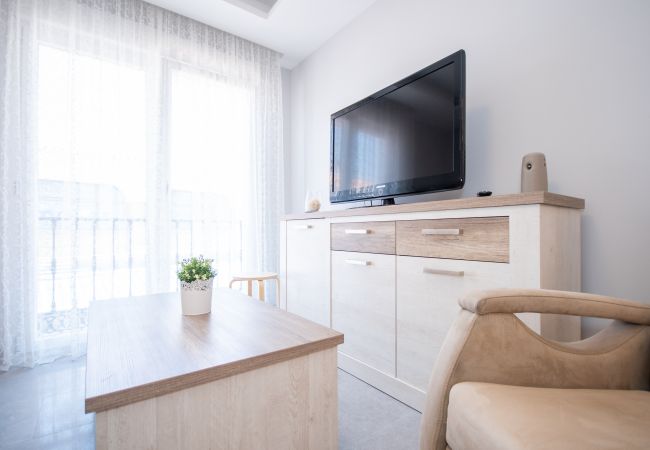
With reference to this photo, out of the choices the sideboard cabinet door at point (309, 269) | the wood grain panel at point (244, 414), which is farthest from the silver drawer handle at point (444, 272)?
the sideboard cabinet door at point (309, 269)

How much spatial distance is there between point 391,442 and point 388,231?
875mm

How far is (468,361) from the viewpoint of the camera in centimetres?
68

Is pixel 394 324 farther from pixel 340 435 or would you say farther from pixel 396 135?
pixel 396 135

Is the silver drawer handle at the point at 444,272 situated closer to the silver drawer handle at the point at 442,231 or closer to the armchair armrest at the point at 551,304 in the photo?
the silver drawer handle at the point at 442,231

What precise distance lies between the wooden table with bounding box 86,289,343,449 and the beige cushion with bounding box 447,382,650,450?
411 mm

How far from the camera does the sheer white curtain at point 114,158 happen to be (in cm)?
190

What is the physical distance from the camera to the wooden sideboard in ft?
3.38

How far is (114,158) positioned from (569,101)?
2.75m

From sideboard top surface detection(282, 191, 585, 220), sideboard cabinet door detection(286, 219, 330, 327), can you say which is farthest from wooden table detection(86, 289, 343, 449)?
sideboard cabinet door detection(286, 219, 330, 327)

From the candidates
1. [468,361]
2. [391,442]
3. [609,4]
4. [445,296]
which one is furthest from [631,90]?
[391,442]

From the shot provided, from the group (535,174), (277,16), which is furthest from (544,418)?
(277,16)

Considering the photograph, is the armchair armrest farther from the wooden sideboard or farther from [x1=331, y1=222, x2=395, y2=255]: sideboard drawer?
[x1=331, y1=222, x2=395, y2=255]: sideboard drawer

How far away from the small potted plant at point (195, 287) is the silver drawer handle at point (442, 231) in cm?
93

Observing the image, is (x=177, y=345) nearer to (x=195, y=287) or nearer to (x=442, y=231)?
(x=195, y=287)
